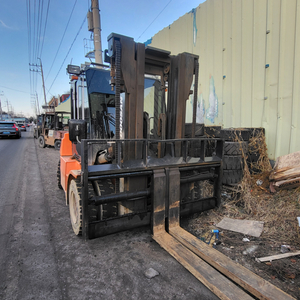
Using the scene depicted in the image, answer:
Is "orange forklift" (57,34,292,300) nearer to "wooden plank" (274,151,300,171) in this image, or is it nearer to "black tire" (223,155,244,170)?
"black tire" (223,155,244,170)

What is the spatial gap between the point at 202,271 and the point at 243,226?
1.53 metres

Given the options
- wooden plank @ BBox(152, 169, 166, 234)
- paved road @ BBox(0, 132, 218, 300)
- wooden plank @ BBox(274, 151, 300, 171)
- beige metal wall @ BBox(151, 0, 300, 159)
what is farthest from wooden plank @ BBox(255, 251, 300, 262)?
beige metal wall @ BBox(151, 0, 300, 159)

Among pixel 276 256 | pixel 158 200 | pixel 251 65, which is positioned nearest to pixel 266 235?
pixel 276 256

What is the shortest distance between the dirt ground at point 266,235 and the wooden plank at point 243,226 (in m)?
0.07

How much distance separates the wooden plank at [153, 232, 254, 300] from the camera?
6.45 ft

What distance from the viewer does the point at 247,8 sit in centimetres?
607

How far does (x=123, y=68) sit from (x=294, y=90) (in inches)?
172

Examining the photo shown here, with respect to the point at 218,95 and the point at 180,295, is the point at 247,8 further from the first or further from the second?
the point at 180,295

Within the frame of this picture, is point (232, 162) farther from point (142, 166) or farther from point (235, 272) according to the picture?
point (235, 272)

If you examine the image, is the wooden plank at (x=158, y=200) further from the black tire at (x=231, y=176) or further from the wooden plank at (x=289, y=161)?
the wooden plank at (x=289, y=161)

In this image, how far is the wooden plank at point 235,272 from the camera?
76.0 inches

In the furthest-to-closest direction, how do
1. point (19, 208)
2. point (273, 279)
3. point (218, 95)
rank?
point (218, 95) < point (19, 208) < point (273, 279)

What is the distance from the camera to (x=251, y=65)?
6082mm

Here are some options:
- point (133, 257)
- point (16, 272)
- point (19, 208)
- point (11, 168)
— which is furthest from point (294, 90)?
point (11, 168)
